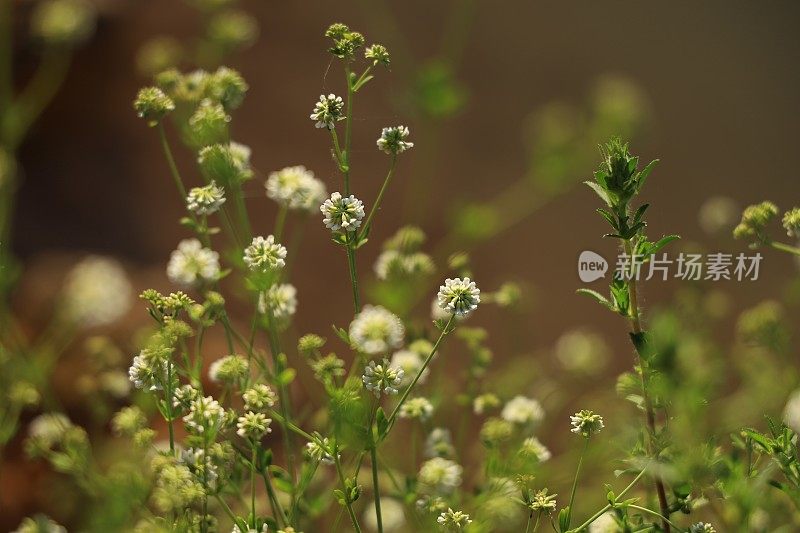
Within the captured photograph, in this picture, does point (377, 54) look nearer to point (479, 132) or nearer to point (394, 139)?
point (394, 139)

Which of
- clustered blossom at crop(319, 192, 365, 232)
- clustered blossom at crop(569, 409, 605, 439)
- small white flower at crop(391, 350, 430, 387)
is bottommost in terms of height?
clustered blossom at crop(569, 409, 605, 439)

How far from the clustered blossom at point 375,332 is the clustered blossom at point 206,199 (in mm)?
136

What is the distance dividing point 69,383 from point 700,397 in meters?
1.01

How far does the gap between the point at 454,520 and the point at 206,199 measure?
0.27m

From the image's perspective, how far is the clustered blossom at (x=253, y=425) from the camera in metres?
0.60

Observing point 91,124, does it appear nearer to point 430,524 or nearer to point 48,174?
point 48,174

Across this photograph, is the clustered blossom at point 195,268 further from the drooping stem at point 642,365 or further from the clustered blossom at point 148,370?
the drooping stem at point 642,365

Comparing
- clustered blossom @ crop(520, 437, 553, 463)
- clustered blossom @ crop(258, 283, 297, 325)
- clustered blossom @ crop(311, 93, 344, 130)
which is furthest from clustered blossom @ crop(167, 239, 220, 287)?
clustered blossom @ crop(520, 437, 553, 463)

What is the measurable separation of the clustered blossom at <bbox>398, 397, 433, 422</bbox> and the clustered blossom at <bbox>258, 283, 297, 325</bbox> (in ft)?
0.37

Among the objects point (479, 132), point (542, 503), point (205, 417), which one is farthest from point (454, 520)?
point (479, 132)

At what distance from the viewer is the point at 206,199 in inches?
26.2

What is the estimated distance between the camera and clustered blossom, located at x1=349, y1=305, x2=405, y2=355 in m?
0.60

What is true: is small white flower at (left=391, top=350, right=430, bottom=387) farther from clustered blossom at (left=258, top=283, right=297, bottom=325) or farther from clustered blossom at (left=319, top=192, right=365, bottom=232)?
clustered blossom at (left=319, top=192, right=365, bottom=232)

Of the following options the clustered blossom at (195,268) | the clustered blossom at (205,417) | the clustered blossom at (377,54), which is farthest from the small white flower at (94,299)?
the clustered blossom at (377,54)
